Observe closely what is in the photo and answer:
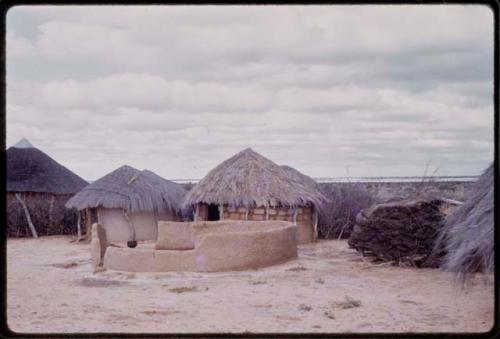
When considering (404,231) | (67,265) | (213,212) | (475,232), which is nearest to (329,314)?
(475,232)

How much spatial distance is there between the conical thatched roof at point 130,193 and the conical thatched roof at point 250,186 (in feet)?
6.70

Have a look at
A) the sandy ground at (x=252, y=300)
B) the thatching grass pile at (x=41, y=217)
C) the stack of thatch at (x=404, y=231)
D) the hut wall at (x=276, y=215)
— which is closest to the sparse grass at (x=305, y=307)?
the sandy ground at (x=252, y=300)

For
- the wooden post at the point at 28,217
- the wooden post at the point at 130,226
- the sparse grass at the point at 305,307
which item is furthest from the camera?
the wooden post at the point at 28,217

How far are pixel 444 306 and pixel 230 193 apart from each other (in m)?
10.3

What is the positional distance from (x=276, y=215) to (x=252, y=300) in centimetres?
925

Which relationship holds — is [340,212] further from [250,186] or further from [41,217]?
[41,217]

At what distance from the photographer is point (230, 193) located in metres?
18.5

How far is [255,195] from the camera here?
18297mm

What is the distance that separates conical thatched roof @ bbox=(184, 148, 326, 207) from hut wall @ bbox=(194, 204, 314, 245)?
1.04ft

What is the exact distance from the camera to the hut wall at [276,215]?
1856 cm

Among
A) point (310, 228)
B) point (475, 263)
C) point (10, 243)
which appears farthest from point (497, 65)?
point (10, 243)

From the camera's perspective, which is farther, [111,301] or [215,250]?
[215,250]

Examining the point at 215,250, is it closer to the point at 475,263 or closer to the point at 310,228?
the point at 475,263

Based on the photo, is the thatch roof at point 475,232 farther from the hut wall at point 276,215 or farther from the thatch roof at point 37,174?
the thatch roof at point 37,174
